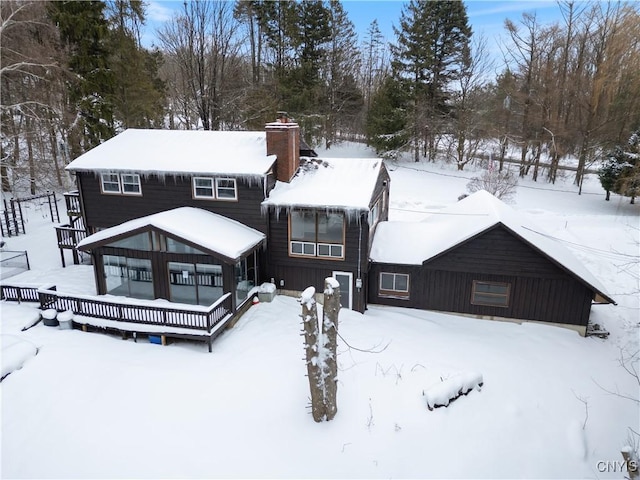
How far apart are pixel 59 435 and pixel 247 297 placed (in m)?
6.53

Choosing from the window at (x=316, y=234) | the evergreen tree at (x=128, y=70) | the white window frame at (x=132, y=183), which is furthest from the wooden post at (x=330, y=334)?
the evergreen tree at (x=128, y=70)

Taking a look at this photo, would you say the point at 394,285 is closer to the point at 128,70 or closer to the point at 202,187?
the point at 202,187

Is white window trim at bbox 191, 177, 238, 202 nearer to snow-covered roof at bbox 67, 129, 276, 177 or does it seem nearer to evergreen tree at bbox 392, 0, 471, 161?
snow-covered roof at bbox 67, 129, 276, 177

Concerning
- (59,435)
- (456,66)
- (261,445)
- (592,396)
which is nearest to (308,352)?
(261,445)

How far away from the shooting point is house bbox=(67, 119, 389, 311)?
12898mm

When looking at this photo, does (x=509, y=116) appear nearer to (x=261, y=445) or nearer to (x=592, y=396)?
(x=592, y=396)

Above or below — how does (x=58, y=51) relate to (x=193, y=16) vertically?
below

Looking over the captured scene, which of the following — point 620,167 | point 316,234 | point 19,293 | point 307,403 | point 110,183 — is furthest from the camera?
point 620,167

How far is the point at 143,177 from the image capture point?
1475cm

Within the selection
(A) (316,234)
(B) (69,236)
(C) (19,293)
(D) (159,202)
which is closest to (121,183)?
(D) (159,202)

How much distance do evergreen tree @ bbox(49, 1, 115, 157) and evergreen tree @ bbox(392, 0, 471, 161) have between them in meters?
21.9

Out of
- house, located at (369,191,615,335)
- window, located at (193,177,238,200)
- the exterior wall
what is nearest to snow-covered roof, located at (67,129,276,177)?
window, located at (193,177,238,200)

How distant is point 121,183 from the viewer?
49.5ft

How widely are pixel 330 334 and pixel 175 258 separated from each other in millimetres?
6458
